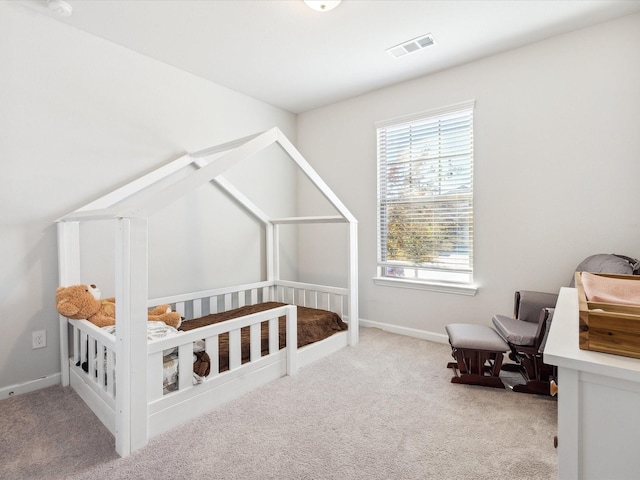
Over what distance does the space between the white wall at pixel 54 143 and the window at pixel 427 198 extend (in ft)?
6.44

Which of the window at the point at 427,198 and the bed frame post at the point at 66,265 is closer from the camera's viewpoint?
the bed frame post at the point at 66,265

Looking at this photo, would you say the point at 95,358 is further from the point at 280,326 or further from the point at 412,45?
the point at 412,45

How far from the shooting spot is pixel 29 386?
2189 millimetres

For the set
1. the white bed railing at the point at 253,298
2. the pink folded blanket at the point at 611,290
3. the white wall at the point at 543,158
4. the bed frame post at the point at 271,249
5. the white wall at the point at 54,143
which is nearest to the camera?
the pink folded blanket at the point at 611,290

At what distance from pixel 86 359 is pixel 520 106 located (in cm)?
352

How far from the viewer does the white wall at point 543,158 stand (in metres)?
2.31

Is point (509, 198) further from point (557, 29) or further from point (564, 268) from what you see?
point (557, 29)

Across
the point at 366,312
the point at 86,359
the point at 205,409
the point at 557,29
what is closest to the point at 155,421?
the point at 205,409

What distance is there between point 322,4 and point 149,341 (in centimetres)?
216

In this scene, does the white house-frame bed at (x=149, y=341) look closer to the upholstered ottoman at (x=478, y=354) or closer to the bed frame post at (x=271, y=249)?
the bed frame post at (x=271, y=249)

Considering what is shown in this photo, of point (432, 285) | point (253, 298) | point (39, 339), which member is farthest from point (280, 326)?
point (39, 339)

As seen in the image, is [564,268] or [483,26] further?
[564,268]

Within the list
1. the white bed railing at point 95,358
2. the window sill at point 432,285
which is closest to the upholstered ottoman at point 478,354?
the window sill at point 432,285

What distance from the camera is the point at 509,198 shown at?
2756 mm
